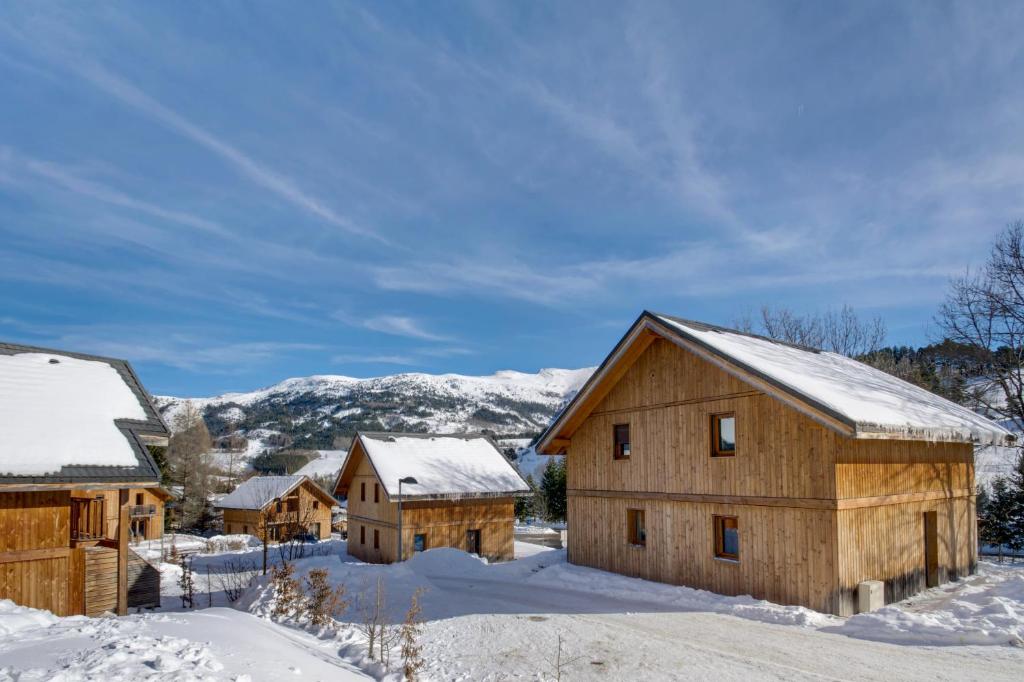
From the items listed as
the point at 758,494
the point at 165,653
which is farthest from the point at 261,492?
the point at 165,653

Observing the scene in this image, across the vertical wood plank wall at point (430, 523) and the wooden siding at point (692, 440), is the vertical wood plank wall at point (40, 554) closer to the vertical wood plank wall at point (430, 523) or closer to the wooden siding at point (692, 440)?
the wooden siding at point (692, 440)

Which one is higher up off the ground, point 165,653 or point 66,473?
point 66,473

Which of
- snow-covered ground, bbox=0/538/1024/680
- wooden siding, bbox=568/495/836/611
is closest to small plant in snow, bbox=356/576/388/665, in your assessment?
snow-covered ground, bbox=0/538/1024/680

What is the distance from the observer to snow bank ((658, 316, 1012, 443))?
45.1ft

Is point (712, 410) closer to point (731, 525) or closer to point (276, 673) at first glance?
point (731, 525)

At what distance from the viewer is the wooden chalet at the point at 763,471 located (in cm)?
1383

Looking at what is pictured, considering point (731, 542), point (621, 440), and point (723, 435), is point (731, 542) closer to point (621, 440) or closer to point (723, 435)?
point (723, 435)

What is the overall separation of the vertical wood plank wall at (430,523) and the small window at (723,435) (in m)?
16.6

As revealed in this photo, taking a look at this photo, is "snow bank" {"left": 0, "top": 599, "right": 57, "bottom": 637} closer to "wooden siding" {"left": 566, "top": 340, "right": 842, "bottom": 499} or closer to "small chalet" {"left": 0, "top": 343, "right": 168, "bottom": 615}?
"small chalet" {"left": 0, "top": 343, "right": 168, "bottom": 615}

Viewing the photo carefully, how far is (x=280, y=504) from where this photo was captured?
49.8 meters

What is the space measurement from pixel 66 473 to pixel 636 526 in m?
13.8

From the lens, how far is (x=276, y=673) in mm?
7348

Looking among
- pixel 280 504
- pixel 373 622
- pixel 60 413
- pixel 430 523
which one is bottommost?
pixel 280 504

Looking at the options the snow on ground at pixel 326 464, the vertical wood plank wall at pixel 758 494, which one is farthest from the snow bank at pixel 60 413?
the snow on ground at pixel 326 464
